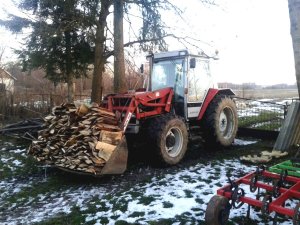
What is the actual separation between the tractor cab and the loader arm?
34cm

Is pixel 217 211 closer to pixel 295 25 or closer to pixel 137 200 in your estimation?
pixel 137 200

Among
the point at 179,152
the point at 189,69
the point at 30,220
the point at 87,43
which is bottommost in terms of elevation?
the point at 30,220

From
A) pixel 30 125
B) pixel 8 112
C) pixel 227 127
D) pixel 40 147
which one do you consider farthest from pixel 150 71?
pixel 8 112

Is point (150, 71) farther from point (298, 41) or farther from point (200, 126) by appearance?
point (298, 41)

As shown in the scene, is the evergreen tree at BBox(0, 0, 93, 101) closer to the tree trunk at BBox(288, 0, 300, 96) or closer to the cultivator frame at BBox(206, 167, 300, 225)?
the tree trunk at BBox(288, 0, 300, 96)

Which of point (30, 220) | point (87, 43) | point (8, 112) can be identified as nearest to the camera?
point (30, 220)

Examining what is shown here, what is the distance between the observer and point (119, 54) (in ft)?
37.7

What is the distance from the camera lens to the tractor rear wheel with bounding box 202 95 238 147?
29.8ft

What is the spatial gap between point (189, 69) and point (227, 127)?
2274 mm

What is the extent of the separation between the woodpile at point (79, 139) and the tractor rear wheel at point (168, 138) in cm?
90

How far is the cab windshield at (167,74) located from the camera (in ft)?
28.9

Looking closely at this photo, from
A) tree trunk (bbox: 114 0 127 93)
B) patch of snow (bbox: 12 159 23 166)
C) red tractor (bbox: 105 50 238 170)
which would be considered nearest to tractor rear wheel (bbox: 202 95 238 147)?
red tractor (bbox: 105 50 238 170)

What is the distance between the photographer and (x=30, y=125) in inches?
437

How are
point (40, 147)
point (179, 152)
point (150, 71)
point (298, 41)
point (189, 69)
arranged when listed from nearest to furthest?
point (298, 41)
point (40, 147)
point (179, 152)
point (189, 69)
point (150, 71)
